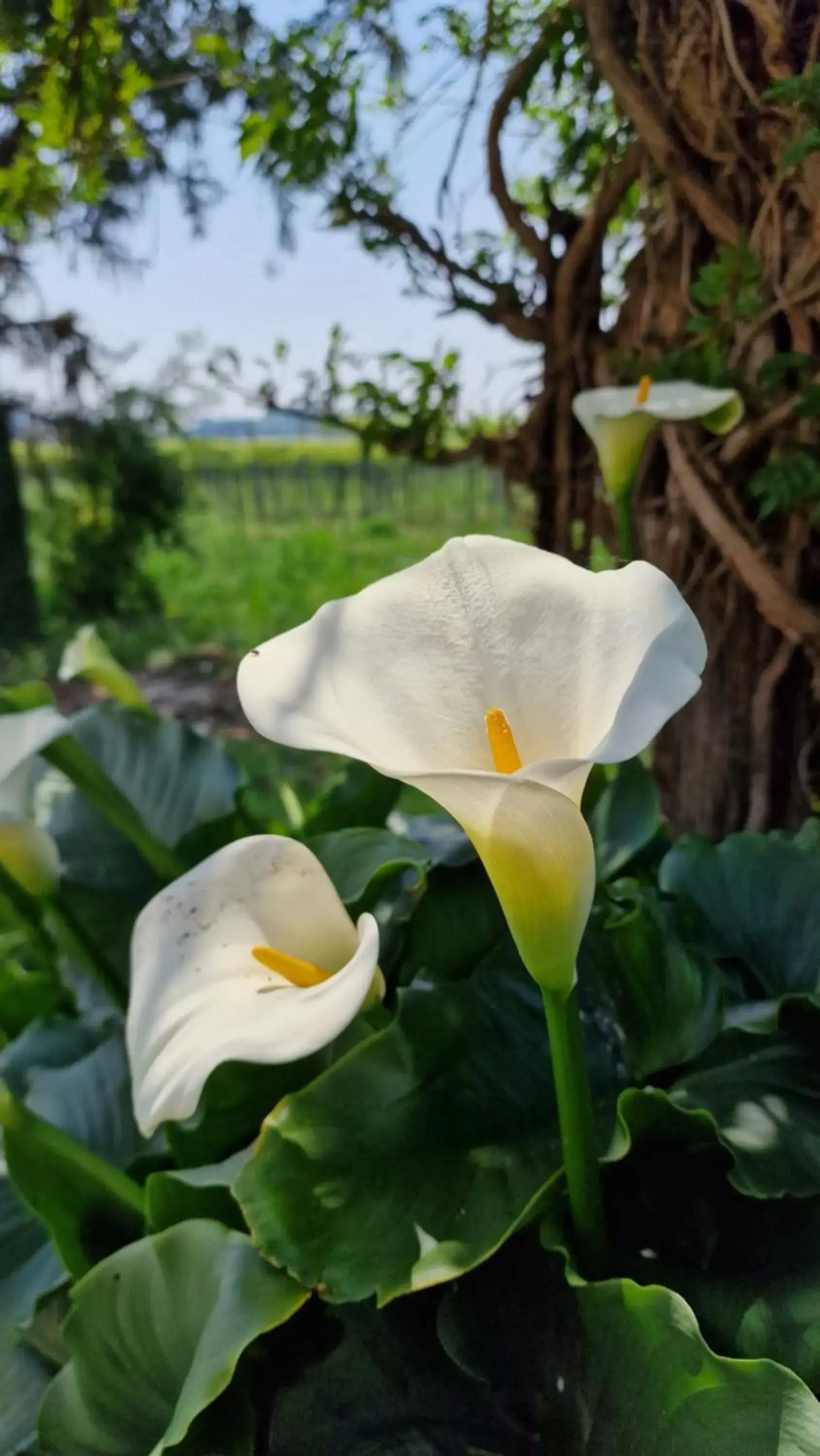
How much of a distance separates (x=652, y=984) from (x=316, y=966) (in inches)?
5.7

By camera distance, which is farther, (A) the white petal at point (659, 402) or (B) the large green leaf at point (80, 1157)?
(A) the white petal at point (659, 402)

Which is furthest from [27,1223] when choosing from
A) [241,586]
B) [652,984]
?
[241,586]

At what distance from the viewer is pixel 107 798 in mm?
542

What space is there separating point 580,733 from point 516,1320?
9.5 inches

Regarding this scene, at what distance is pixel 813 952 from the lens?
0.49 m

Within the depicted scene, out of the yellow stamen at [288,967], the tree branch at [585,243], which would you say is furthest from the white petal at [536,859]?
the tree branch at [585,243]

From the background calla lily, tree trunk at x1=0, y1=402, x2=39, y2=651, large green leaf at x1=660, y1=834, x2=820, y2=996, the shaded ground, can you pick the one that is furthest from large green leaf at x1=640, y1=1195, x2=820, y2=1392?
tree trunk at x1=0, y1=402, x2=39, y2=651

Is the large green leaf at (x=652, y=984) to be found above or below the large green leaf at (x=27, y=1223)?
above

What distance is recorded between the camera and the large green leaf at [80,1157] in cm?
41

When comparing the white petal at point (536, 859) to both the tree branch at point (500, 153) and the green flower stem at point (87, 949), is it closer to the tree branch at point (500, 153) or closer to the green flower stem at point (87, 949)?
the green flower stem at point (87, 949)

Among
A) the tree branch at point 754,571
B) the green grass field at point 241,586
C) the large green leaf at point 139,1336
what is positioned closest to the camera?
the large green leaf at point 139,1336

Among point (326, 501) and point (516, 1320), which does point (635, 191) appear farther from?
point (326, 501)

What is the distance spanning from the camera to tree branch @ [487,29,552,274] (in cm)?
63

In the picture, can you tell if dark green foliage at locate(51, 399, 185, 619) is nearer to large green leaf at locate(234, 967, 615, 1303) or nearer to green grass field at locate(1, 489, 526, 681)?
green grass field at locate(1, 489, 526, 681)
